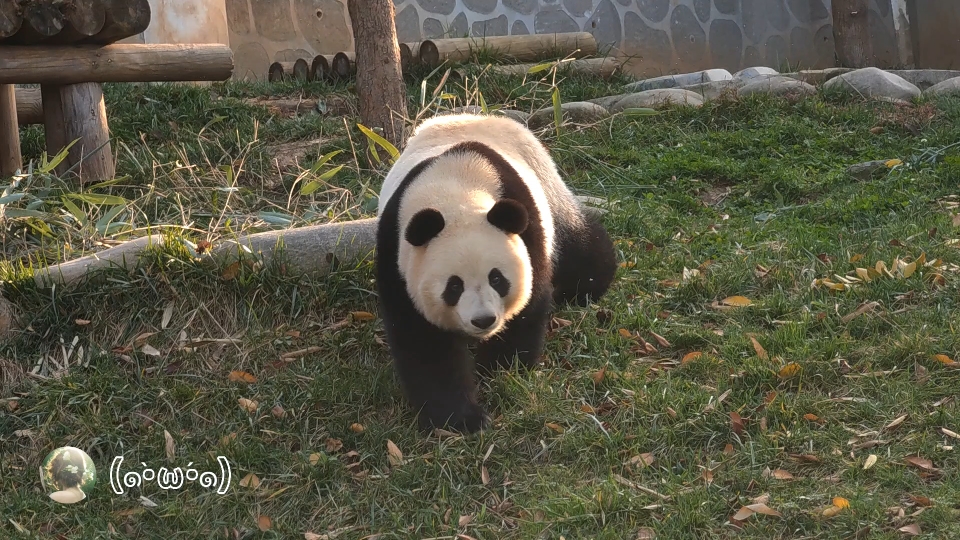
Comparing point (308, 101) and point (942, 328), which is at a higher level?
point (308, 101)

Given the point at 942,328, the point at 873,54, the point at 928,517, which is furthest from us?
the point at 873,54

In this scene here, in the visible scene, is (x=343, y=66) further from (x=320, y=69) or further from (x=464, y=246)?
(x=464, y=246)

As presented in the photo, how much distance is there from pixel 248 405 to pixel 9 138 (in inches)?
127

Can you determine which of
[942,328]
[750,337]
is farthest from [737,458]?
[942,328]

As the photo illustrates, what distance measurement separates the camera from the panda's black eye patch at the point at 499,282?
3688 mm

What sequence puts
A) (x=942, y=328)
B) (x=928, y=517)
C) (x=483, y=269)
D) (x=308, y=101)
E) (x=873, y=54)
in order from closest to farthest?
1. (x=928, y=517)
2. (x=483, y=269)
3. (x=942, y=328)
4. (x=308, y=101)
5. (x=873, y=54)

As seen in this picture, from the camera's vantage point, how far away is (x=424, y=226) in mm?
3637

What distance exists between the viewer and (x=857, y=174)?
638 cm

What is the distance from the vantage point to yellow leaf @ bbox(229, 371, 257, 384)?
429cm

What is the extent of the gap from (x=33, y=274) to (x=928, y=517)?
151 inches

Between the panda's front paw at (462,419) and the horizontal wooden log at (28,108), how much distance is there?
428 cm

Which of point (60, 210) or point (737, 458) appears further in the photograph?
point (60, 210)

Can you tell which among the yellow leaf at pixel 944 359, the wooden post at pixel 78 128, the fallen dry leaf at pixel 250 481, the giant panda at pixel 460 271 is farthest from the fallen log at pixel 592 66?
the fallen dry leaf at pixel 250 481

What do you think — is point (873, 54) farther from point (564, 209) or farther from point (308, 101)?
point (564, 209)
